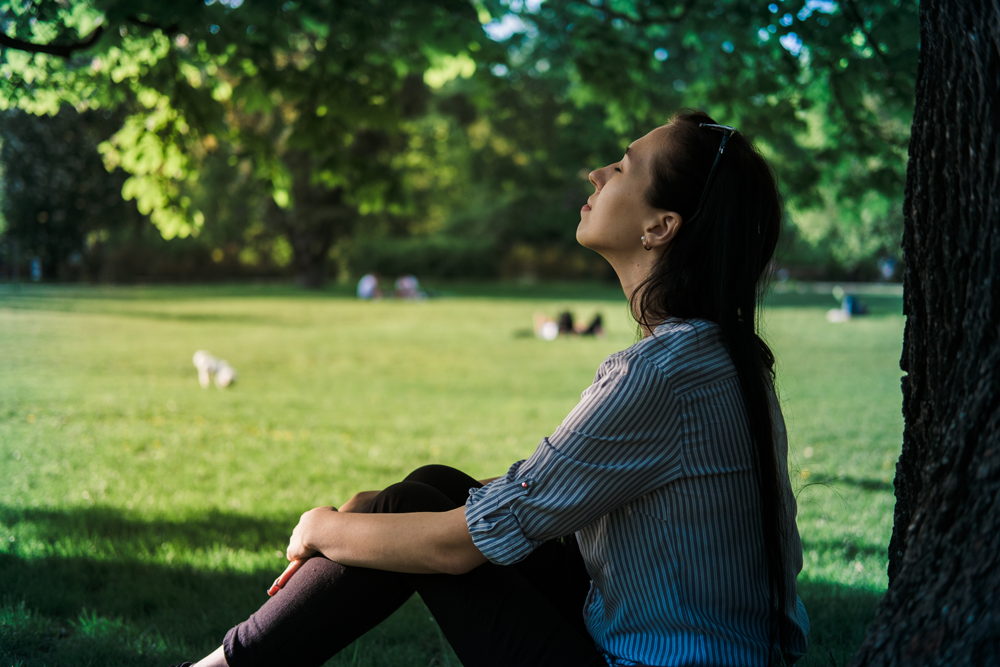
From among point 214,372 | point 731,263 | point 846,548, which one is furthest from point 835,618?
point 214,372

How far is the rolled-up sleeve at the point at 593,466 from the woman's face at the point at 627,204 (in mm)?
427

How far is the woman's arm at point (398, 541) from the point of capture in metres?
1.76

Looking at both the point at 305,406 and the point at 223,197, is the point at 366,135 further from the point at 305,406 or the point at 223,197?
the point at 305,406

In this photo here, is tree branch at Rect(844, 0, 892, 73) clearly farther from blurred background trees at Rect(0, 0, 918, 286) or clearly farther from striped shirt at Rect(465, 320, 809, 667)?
striped shirt at Rect(465, 320, 809, 667)

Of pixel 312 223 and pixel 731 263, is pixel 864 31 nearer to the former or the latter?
pixel 731 263

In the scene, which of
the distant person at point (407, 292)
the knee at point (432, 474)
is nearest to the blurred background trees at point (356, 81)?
the knee at point (432, 474)

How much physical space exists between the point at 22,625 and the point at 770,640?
2.79 metres

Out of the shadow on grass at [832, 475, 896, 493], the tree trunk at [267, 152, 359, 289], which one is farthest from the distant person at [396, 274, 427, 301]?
the shadow on grass at [832, 475, 896, 493]

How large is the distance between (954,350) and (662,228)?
69 cm

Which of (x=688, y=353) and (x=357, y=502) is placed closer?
(x=688, y=353)

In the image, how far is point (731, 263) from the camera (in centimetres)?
180

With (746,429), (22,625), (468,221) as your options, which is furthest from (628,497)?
(468,221)

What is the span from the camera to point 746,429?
5.66 feet

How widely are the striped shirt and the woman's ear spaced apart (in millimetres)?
247
